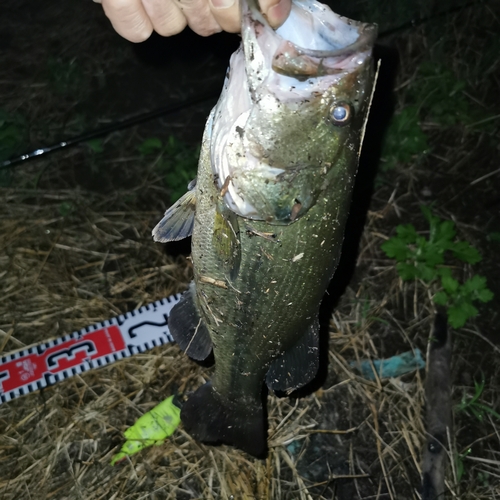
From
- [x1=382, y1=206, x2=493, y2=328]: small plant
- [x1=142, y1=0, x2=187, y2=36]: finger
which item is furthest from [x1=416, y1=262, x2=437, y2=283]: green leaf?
[x1=142, y1=0, x2=187, y2=36]: finger

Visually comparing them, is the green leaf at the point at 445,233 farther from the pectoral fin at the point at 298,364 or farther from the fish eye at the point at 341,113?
the fish eye at the point at 341,113

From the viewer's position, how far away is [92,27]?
14.6 feet

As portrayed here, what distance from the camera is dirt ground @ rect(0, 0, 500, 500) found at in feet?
10.0

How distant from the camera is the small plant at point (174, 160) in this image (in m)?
3.90

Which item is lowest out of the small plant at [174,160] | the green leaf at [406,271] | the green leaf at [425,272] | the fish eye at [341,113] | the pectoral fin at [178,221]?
the green leaf at [425,272]

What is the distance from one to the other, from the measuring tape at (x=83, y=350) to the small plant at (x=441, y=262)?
1.70m

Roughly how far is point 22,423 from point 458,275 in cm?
310

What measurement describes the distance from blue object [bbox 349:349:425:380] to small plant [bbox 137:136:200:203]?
182 cm

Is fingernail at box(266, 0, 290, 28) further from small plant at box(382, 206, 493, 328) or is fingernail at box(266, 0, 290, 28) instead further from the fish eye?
small plant at box(382, 206, 493, 328)

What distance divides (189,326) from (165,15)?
129cm

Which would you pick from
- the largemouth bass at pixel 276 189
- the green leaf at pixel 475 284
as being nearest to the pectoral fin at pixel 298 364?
the largemouth bass at pixel 276 189

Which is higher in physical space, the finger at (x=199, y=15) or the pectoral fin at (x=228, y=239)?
the finger at (x=199, y=15)

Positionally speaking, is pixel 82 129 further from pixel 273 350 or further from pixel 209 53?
pixel 273 350

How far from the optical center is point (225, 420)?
246 cm
